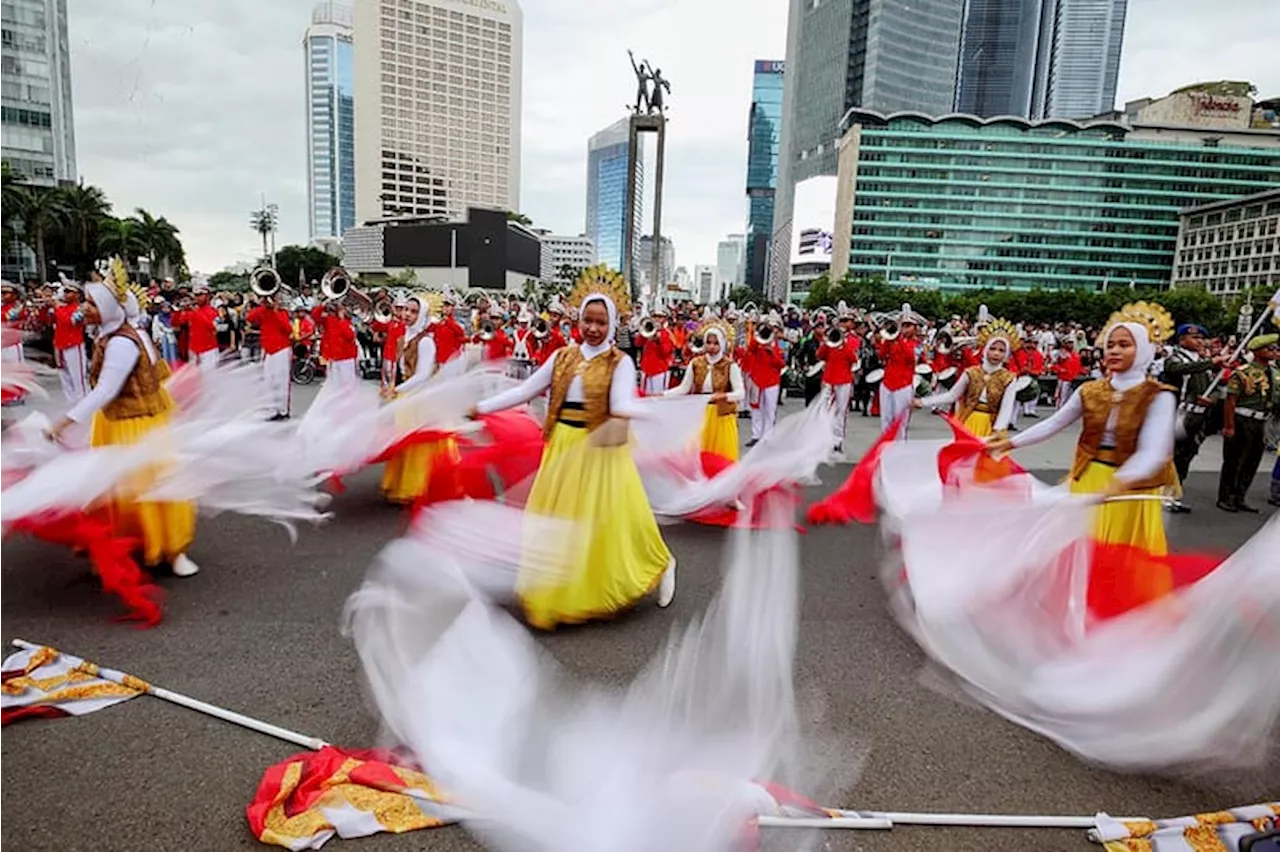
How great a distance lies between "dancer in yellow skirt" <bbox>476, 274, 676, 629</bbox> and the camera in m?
4.12

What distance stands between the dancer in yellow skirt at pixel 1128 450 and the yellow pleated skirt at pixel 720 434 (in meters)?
3.49

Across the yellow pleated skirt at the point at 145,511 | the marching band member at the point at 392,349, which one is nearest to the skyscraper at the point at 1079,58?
the marching band member at the point at 392,349

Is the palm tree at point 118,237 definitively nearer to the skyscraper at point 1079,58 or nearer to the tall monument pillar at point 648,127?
the tall monument pillar at point 648,127

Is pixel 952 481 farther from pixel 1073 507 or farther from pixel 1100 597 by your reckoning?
pixel 1100 597

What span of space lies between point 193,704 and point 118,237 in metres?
59.0

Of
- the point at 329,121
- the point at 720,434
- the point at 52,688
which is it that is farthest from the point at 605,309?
the point at 329,121

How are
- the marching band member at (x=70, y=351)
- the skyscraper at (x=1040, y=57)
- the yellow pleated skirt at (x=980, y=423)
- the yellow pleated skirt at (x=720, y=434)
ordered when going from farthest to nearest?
the skyscraper at (x=1040, y=57), the marching band member at (x=70, y=351), the yellow pleated skirt at (x=720, y=434), the yellow pleated skirt at (x=980, y=423)

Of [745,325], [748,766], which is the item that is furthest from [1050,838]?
[745,325]

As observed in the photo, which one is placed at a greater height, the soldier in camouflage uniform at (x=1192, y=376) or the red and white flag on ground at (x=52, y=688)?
the soldier in camouflage uniform at (x=1192, y=376)

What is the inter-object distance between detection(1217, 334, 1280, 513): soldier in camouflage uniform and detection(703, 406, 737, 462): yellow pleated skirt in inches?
204

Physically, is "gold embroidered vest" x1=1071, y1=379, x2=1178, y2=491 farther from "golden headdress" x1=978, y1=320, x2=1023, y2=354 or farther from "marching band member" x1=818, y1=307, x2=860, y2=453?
"marching band member" x1=818, y1=307, x2=860, y2=453

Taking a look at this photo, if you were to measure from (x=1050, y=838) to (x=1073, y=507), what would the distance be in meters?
1.84

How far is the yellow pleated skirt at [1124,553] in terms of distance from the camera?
3461 millimetres

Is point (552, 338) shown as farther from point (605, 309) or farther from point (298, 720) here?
point (298, 720)
